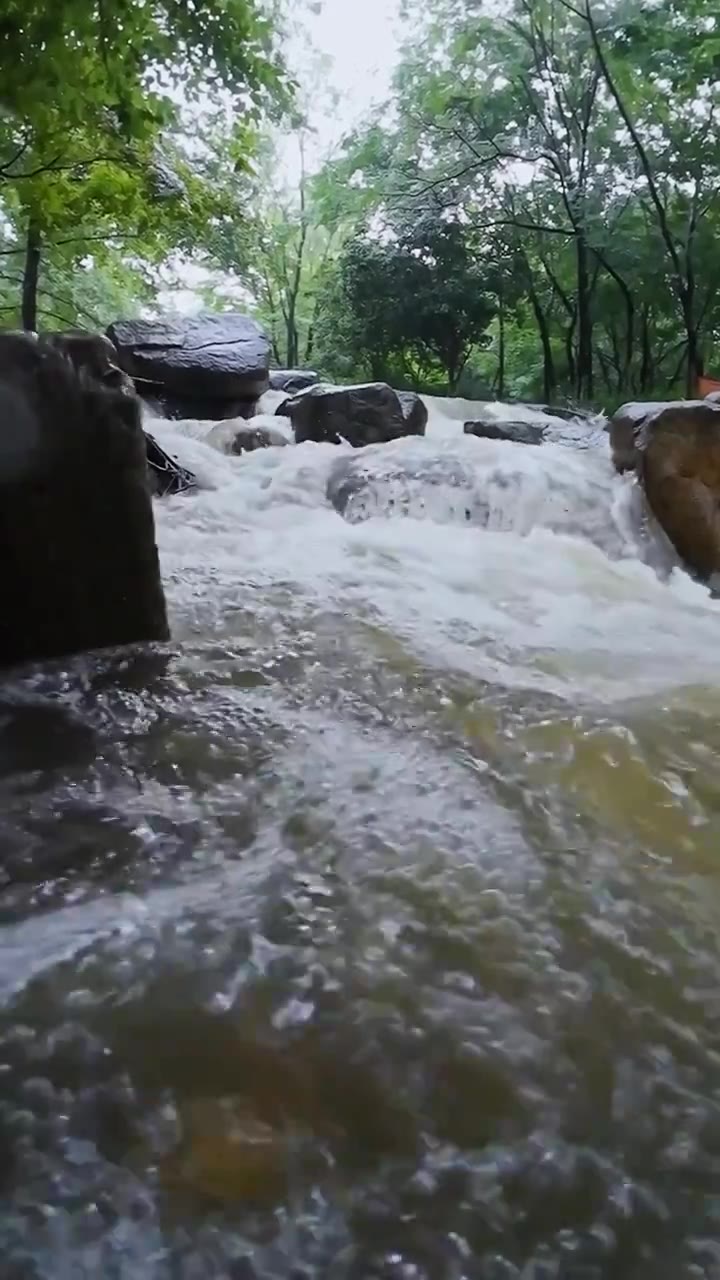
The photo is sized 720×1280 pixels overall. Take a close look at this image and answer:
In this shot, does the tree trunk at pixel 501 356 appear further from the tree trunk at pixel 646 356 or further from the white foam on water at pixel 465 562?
the white foam on water at pixel 465 562

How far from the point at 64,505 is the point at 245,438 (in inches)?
177

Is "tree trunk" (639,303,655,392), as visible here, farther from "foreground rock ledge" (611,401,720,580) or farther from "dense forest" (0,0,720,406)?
"foreground rock ledge" (611,401,720,580)

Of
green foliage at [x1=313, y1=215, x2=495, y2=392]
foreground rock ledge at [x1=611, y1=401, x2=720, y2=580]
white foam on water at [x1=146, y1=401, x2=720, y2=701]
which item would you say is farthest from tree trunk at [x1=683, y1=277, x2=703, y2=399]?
foreground rock ledge at [x1=611, y1=401, x2=720, y2=580]

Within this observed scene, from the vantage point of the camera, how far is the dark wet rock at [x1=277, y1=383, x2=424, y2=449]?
6.55 m

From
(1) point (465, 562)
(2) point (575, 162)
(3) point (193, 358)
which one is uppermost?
(2) point (575, 162)

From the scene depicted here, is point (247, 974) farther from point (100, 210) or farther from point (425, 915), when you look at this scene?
point (100, 210)

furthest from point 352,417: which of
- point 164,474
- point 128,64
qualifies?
point 128,64

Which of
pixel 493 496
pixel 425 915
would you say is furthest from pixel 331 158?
pixel 425 915

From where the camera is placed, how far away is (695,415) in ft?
15.5

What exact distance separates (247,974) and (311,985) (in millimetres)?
105

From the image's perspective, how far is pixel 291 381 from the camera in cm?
1109

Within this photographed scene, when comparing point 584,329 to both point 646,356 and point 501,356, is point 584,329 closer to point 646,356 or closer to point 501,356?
point 646,356

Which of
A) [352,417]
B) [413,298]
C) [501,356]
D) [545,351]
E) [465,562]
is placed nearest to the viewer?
[465,562]

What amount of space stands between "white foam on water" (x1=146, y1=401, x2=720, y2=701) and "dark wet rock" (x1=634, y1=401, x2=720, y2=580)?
0.12m
